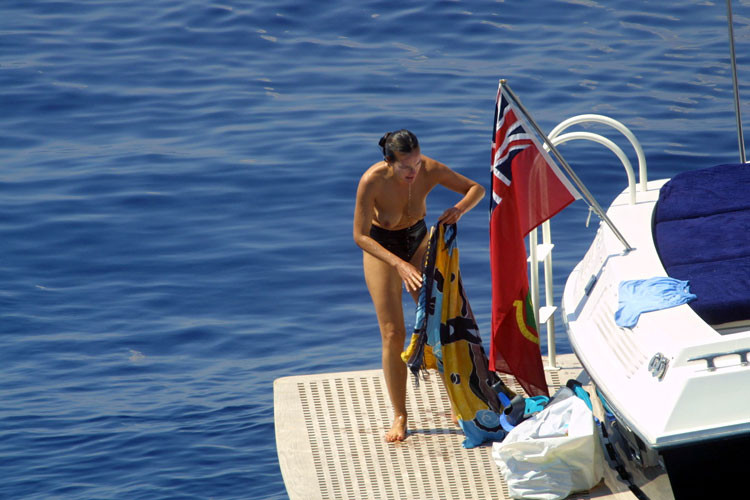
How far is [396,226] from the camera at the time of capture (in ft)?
20.4

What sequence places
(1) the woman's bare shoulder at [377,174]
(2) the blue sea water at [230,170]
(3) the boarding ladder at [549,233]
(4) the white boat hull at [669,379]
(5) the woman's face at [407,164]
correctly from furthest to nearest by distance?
(2) the blue sea water at [230,170], (3) the boarding ladder at [549,233], (1) the woman's bare shoulder at [377,174], (5) the woman's face at [407,164], (4) the white boat hull at [669,379]

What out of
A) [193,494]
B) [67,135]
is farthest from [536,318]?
[67,135]

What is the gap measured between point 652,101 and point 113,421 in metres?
8.46

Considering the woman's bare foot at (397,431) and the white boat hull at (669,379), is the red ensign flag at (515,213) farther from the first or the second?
the woman's bare foot at (397,431)

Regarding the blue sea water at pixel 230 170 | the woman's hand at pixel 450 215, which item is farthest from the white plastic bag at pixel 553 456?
the blue sea water at pixel 230 170

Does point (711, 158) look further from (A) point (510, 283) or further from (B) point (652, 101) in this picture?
(A) point (510, 283)

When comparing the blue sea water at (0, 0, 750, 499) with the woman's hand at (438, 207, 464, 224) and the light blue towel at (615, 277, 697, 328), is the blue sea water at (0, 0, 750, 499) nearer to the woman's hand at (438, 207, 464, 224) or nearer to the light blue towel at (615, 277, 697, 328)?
the woman's hand at (438, 207, 464, 224)

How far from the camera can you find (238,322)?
9.59m

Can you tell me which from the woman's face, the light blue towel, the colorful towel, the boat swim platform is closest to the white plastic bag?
the boat swim platform

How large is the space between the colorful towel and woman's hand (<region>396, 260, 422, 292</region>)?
209 mm

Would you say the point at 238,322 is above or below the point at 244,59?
below

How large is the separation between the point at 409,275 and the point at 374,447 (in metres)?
1.01

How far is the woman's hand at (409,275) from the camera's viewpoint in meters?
5.83

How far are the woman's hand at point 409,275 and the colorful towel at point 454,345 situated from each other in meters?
0.21
